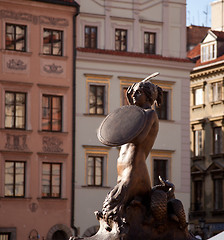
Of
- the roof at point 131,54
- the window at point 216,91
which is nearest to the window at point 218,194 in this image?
the window at point 216,91

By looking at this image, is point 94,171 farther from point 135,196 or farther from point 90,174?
point 135,196

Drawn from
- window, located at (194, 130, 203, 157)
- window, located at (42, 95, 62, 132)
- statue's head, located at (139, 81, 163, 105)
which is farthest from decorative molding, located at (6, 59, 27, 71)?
statue's head, located at (139, 81, 163, 105)

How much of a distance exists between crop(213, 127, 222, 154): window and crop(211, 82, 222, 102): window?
5.18 ft

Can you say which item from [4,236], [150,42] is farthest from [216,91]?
[4,236]

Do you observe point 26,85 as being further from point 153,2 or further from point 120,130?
point 120,130

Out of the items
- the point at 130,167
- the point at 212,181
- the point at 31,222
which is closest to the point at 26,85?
the point at 31,222

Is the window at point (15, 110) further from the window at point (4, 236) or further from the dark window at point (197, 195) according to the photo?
the dark window at point (197, 195)

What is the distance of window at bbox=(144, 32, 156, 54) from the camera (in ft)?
140

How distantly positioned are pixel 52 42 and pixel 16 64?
1.89 metres

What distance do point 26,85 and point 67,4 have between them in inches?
148

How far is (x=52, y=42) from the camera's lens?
40500 millimetres

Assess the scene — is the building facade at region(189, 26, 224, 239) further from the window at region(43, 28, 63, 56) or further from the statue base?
the statue base

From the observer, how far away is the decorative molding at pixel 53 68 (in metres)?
40.2

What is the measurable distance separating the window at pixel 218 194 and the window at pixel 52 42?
50.7 ft
